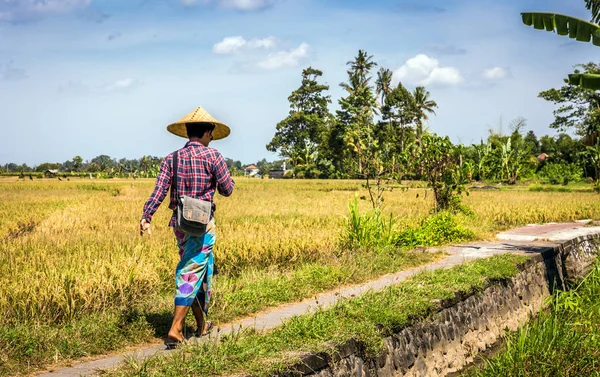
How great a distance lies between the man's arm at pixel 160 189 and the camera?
413 centimetres

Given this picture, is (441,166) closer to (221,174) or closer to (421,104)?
(221,174)

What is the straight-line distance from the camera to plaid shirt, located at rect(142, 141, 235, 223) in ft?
13.5

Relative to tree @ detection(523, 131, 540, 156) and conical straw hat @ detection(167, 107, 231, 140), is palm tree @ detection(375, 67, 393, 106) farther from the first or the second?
conical straw hat @ detection(167, 107, 231, 140)

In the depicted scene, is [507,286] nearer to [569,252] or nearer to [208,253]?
[569,252]

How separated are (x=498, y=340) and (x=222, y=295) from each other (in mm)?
3407

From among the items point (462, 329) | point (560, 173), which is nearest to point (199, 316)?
point (462, 329)

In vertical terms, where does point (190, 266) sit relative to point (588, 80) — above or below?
below

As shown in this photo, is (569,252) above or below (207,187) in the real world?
below

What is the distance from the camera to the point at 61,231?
10.8 metres

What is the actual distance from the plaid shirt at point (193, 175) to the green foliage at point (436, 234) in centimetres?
558

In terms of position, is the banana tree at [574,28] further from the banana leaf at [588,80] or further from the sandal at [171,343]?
the sandal at [171,343]

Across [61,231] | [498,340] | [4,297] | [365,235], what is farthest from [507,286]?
[61,231]

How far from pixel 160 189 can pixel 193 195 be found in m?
0.26

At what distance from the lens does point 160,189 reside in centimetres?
417
